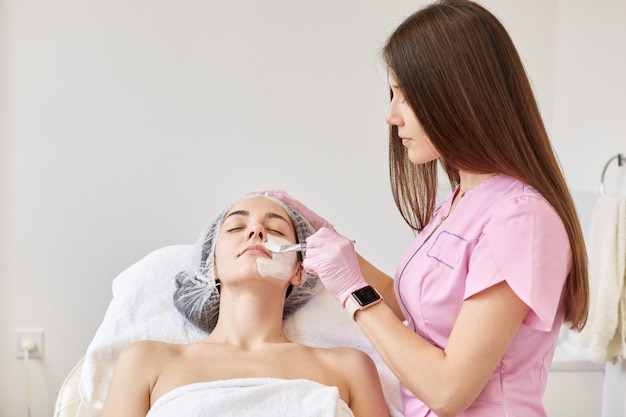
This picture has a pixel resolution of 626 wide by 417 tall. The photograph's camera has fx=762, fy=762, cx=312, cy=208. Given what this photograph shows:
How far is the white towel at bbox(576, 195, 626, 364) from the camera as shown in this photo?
2.27 m

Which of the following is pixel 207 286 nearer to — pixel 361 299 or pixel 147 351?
pixel 147 351

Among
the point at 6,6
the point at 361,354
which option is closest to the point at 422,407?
the point at 361,354

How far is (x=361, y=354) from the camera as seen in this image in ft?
5.42

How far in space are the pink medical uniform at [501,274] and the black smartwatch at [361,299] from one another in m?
0.09

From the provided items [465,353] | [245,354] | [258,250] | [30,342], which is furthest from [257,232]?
[30,342]

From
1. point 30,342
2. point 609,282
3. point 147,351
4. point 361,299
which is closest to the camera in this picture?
point 361,299

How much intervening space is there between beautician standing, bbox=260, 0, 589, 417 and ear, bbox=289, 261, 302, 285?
0.36 metres

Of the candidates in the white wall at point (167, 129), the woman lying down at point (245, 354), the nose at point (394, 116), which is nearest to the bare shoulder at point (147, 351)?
the woman lying down at point (245, 354)

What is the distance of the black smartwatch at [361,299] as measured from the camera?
135 centimetres

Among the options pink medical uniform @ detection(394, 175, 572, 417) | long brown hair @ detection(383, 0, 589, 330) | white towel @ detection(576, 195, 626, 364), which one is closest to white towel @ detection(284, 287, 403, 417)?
pink medical uniform @ detection(394, 175, 572, 417)

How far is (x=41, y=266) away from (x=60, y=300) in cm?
13

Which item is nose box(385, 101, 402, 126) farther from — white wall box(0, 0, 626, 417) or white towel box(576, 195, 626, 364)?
white wall box(0, 0, 626, 417)

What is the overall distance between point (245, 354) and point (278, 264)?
0.21 m

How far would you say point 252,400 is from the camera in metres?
1.43
